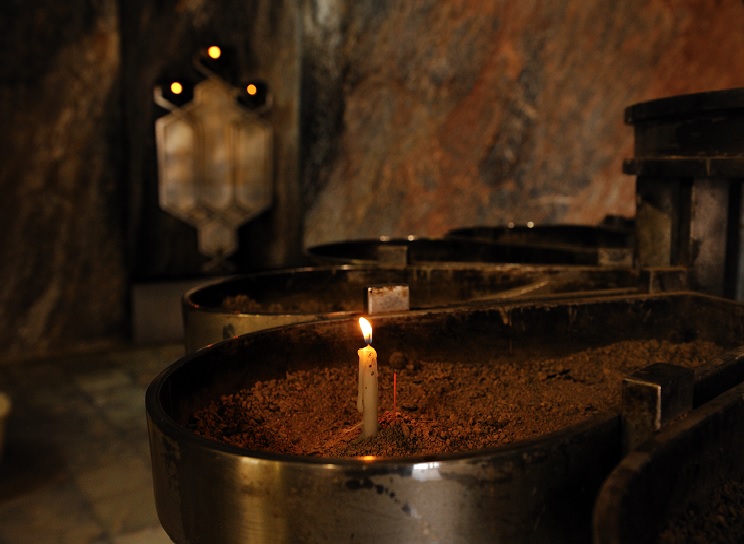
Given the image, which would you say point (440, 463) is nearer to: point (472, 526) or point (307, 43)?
point (472, 526)

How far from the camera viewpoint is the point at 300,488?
99 centimetres

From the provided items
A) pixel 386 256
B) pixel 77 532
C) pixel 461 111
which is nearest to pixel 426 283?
pixel 386 256

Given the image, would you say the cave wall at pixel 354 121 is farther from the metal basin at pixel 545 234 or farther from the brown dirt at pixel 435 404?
the brown dirt at pixel 435 404

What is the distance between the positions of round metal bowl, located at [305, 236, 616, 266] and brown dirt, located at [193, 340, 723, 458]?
1.06 m

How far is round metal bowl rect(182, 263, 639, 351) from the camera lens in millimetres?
2420

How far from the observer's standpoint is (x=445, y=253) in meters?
3.62

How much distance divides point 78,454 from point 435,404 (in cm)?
262

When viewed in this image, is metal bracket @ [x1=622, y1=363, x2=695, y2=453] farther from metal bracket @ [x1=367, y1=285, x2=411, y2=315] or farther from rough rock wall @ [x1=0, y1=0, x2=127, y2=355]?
rough rock wall @ [x1=0, y1=0, x2=127, y2=355]

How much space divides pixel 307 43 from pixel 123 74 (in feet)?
4.85

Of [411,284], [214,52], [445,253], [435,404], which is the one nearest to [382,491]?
[435,404]

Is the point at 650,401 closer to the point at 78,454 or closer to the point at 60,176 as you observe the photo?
the point at 78,454

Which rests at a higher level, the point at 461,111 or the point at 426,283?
the point at 461,111

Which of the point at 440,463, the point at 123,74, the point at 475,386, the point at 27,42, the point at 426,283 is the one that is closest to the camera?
the point at 440,463

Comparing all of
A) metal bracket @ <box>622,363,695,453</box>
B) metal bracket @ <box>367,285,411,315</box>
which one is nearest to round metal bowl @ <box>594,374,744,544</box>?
metal bracket @ <box>622,363,695,453</box>
